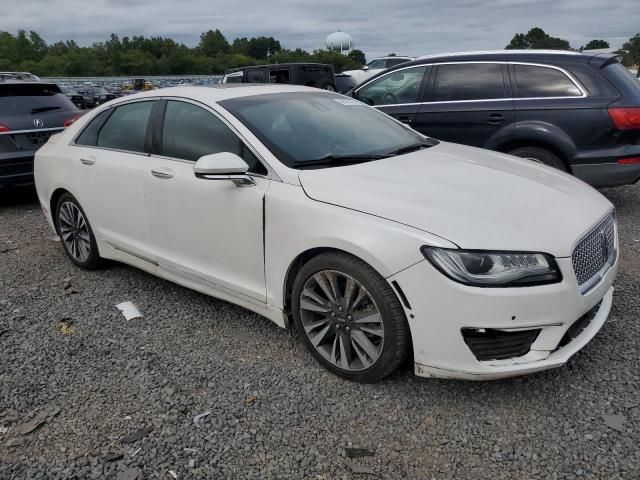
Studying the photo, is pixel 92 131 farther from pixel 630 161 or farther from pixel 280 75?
pixel 280 75

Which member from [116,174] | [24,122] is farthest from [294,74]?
[116,174]

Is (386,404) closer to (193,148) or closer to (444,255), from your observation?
(444,255)

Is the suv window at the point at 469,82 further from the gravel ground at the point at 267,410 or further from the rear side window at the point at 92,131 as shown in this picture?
the rear side window at the point at 92,131

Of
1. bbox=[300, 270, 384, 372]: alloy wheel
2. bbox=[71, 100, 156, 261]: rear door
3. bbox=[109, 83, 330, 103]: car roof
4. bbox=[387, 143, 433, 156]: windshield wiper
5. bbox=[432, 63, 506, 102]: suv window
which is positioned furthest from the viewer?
bbox=[432, 63, 506, 102]: suv window

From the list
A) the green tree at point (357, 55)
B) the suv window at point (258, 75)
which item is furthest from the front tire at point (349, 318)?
the green tree at point (357, 55)

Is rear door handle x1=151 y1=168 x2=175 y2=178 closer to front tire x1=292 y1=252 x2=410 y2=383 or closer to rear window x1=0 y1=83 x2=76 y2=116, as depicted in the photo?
front tire x1=292 y1=252 x2=410 y2=383

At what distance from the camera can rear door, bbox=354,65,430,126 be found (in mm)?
6551

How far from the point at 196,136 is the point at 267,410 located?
73.7 inches

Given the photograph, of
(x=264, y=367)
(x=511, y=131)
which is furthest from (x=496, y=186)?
(x=511, y=131)

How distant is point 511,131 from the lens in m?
5.84

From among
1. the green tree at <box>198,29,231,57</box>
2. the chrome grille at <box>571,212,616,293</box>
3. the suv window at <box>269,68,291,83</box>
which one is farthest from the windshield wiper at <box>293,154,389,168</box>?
the green tree at <box>198,29,231,57</box>

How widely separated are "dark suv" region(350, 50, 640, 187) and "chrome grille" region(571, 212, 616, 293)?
2678mm

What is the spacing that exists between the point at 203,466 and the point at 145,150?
93.7 inches

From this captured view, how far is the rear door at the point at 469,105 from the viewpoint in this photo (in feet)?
19.6
